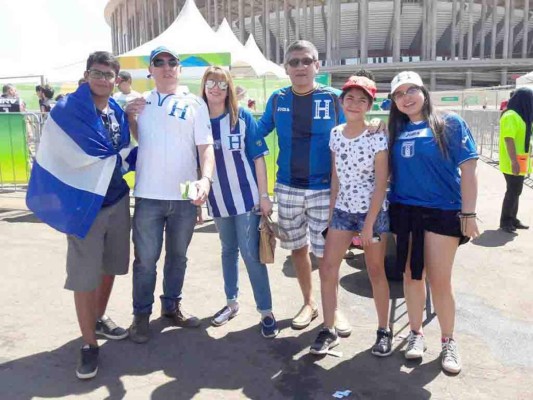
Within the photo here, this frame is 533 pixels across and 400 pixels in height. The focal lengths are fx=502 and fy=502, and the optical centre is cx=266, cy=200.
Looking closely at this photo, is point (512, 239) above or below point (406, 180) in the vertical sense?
below

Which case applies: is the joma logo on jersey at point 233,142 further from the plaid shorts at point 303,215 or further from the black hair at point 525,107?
the black hair at point 525,107

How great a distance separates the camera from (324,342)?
3.56 meters

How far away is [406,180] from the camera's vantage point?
3.30 meters

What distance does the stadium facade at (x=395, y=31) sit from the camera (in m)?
52.8

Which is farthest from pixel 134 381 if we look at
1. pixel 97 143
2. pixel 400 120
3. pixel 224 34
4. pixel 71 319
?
pixel 224 34

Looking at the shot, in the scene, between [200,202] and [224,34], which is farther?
[224,34]

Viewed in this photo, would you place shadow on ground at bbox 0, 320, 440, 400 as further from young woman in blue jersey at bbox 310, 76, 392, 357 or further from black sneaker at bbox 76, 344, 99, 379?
young woman in blue jersey at bbox 310, 76, 392, 357

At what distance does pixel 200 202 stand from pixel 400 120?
56.3 inches

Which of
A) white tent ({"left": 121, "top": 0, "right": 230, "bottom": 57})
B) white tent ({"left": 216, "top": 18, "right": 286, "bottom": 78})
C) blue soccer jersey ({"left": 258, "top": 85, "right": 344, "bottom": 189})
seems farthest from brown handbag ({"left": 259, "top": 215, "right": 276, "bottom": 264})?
white tent ({"left": 216, "top": 18, "right": 286, "bottom": 78})

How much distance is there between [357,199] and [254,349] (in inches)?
52.3

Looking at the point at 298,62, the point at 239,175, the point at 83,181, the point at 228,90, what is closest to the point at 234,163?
the point at 239,175

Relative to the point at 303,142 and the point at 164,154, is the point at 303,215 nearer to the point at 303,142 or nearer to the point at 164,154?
the point at 303,142

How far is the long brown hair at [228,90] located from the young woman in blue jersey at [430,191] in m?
1.16

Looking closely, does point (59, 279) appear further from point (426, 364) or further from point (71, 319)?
point (426, 364)
